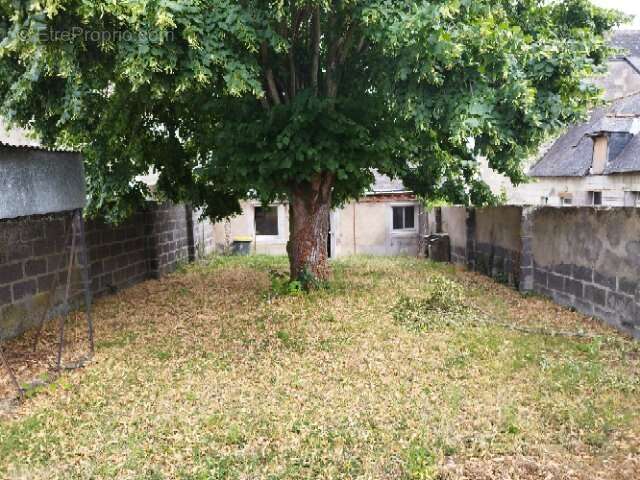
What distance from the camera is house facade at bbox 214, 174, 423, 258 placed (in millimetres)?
20531

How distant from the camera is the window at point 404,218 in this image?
69.1 ft

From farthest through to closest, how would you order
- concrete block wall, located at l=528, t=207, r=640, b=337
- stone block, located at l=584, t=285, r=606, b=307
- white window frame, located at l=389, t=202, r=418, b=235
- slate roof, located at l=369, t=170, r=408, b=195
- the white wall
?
white window frame, located at l=389, t=202, r=418, b=235
the white wall
slate roof, located at l=369, t=170, r=408, b=195
stone block, located at l=584, t=285, r=606, b=307
concrete block wall, located at l=528, t=207, r=640, b=337

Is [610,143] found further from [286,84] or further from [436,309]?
[286,84]

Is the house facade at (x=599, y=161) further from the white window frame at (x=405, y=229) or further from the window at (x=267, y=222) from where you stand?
the window at (x=267, y=222)

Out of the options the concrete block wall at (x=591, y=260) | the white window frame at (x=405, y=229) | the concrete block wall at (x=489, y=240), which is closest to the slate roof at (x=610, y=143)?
the white window frame at (x=405, y=229)

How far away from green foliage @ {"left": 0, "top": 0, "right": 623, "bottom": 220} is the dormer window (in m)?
7.17

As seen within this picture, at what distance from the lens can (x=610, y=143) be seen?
16359 millimetres

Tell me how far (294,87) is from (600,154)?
12.5 metres

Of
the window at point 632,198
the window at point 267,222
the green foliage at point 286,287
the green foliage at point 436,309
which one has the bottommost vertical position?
the green foliage at point 436,309

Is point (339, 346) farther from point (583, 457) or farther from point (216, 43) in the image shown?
point (216, 43)

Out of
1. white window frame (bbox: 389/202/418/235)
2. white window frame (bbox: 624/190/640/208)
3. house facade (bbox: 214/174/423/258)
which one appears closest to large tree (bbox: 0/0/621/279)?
white window frame (bbox: 624/190/640/208)

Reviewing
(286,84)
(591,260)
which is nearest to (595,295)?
(591,260)

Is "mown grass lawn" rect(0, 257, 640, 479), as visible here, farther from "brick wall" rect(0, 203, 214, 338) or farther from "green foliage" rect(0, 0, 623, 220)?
"green foliage" rect(0, 0, 623, 220)

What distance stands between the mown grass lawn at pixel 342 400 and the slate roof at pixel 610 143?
1034 cm
